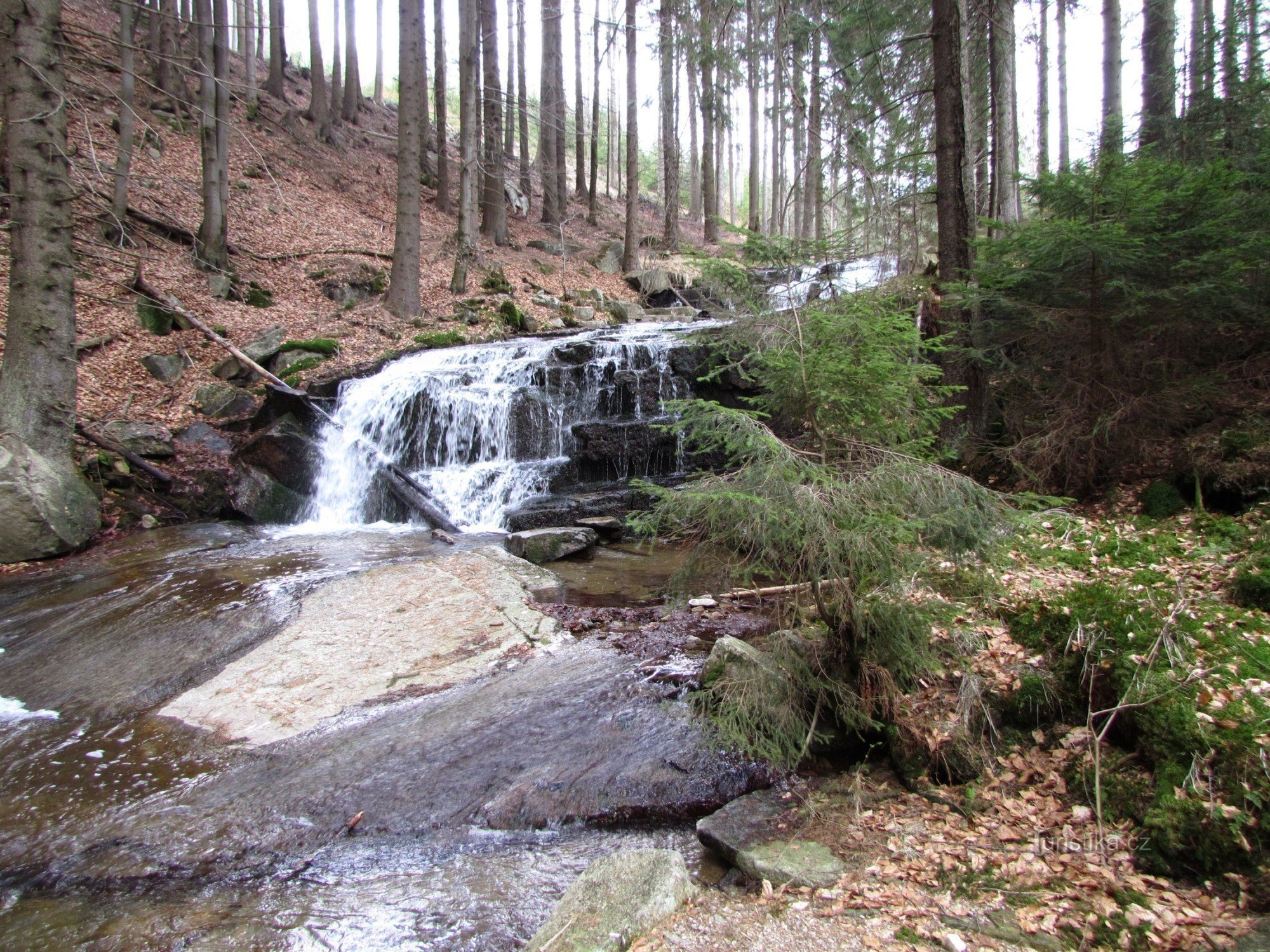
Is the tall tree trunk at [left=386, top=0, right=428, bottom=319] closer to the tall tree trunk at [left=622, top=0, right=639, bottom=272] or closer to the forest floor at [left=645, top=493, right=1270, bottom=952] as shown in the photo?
the tall tree trunk at [left=622, top=0, right=639, bottom=272]

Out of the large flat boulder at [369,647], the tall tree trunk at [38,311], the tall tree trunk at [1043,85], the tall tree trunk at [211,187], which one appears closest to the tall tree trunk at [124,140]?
the tall tree trunk at [211,187]

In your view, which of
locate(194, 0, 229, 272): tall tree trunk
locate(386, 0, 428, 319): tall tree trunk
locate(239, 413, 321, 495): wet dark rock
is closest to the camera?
locate(239, 413, 321, 495): wet dark rock

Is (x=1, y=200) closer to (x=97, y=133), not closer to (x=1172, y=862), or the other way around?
(x=97, y=133)

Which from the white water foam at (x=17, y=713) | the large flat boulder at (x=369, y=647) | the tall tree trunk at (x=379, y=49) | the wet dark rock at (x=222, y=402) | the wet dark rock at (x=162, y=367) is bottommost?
the white water foam at (x=17, y=713)

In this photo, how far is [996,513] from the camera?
3463 millimetres

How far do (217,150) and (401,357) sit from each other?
589 centimetres

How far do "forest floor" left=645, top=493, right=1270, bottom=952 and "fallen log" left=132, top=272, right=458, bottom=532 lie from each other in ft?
23.6

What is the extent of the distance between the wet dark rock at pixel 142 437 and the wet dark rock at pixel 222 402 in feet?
3.30

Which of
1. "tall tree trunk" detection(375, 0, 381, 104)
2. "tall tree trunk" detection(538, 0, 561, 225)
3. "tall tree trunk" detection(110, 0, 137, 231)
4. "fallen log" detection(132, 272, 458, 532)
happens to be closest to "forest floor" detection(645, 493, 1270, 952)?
"fallen log" detection(132, 272, 458, 532)

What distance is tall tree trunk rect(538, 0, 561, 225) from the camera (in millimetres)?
20656

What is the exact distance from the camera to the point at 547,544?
832 centimetres

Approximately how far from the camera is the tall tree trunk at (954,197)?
712 cm

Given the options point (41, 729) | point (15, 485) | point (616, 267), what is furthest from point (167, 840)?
point (616, 267)

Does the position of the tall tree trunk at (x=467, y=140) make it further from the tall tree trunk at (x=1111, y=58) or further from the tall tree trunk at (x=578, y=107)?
the tall tree trunk at (x=1111, y=58)
